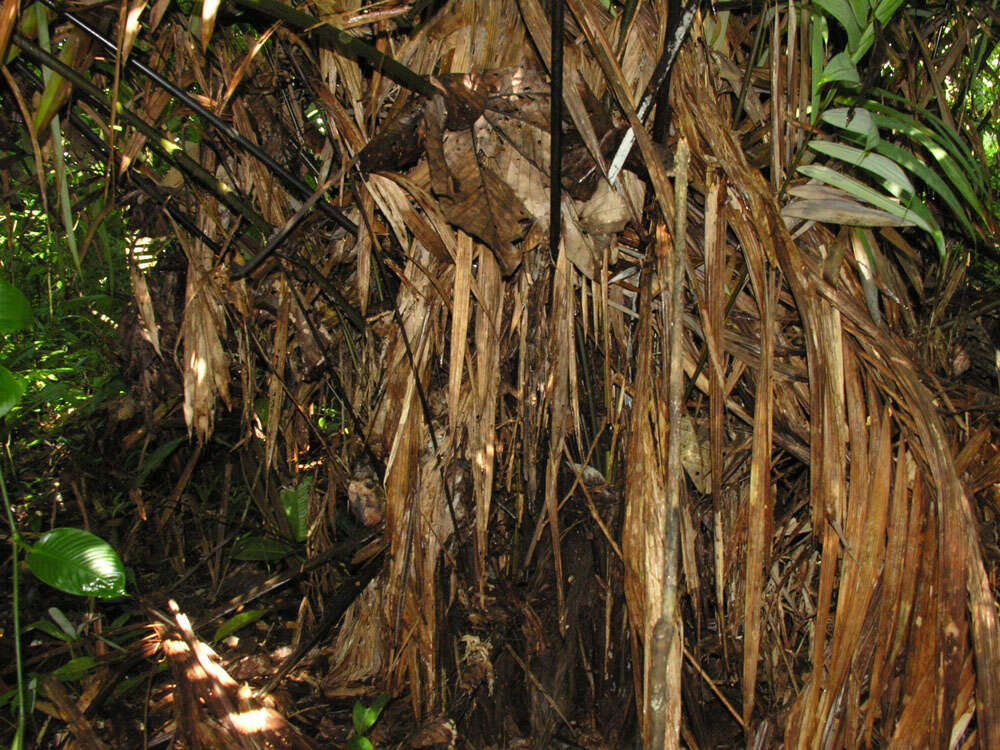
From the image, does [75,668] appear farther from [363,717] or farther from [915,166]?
[915,166]

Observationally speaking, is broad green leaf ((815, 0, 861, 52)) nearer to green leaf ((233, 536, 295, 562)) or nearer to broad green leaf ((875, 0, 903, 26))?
broad green leaf ((875, 0, 903, 26))

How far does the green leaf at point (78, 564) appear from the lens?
102cm

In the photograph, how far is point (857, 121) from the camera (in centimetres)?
101

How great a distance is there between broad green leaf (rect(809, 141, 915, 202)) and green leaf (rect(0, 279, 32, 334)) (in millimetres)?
1126

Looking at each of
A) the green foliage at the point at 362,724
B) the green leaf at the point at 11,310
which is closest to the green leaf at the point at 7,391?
the green leaf at the point at 11,310

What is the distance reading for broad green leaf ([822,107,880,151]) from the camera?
100 cm

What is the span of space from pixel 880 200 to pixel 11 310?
3.96ft

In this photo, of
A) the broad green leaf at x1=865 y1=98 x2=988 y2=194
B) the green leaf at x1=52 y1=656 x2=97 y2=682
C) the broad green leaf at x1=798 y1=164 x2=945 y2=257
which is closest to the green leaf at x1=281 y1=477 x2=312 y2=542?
the green leaf at x1=52 y1=656 x2=97 y2=682

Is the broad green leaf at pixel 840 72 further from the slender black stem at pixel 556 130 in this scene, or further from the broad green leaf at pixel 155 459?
the broad green leaf at pixel 155 459

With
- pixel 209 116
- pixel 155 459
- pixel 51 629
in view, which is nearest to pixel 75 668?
pixel 51 629

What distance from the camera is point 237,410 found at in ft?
5.84

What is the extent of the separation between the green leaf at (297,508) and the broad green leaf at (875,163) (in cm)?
119

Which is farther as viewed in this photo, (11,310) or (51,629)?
(51,629)

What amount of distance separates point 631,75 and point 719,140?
0.18 metres
